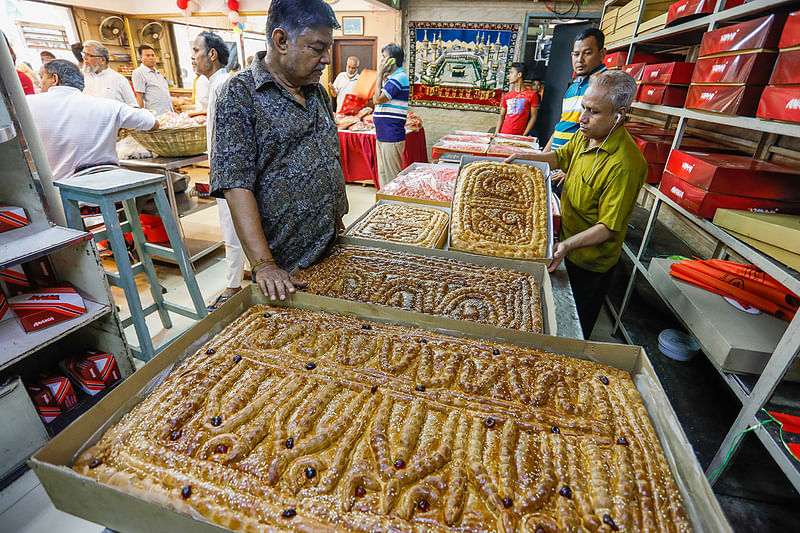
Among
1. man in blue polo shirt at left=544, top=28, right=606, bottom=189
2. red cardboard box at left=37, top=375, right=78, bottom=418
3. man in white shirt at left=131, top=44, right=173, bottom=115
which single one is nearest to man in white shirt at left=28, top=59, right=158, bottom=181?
red cardboard box at left=37, top=375, right=78, bottom=418

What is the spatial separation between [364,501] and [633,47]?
5.25 meters

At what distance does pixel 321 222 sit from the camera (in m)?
1.88

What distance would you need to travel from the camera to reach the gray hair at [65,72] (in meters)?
3.15

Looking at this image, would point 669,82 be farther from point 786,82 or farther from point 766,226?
point 766,226

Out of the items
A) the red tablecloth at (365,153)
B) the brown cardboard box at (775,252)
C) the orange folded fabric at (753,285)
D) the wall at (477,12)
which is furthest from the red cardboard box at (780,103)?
the wall at (477,12)

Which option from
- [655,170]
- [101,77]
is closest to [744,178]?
[655,170]

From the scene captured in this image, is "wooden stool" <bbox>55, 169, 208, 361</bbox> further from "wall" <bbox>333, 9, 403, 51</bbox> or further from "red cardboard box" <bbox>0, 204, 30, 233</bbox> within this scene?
"wall" <bbox>333, 9, 403, 51</bbox>

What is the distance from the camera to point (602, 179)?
2141 millimetres

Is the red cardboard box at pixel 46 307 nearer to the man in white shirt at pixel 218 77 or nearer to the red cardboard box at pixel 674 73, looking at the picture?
the man in white shirt at pixel 218 77

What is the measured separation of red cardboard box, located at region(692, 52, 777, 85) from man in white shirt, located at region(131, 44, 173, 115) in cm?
784

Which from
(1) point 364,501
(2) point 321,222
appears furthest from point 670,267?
(1) point 364,501

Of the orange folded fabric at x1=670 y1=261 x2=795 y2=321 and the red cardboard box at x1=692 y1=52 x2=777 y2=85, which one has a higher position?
the red cardboard box at x1=692 y1=52 x2=777 y2=85

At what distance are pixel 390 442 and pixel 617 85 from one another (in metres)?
2.11

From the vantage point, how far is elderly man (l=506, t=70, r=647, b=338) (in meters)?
2.05
